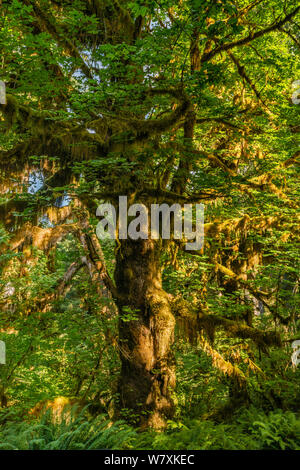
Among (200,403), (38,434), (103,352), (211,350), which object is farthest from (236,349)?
(38,434)

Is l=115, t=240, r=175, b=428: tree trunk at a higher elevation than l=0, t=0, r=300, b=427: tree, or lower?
lower

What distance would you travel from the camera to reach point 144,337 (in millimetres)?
5754

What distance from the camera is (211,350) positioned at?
634cm

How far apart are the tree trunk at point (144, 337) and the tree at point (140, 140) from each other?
0.02 metres

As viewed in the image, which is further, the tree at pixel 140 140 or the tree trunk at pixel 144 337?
the tree trunk at pixel 144 337

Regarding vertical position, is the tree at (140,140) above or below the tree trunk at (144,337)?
above

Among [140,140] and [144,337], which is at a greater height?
[140,140]

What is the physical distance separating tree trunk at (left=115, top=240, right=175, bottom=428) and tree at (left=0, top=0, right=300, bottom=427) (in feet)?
0.07

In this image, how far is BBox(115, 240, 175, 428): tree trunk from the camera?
5461 millimetres

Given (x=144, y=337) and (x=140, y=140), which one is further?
(x=144, y=337)

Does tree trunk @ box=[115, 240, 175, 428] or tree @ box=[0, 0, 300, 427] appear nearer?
tree @ box=[0, 0, 300, 427]

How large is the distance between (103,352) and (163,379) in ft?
6.21

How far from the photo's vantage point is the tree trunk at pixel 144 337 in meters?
5.46

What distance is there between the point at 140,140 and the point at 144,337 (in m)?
3.73
